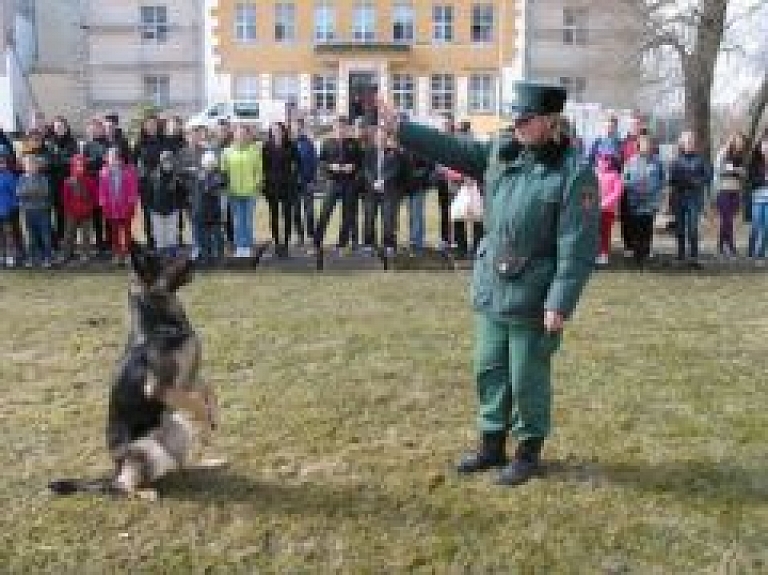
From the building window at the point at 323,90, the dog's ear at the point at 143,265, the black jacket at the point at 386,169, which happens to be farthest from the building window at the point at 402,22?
the dog's ear at the point at 143,265

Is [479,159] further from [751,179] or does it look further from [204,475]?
[751,179]

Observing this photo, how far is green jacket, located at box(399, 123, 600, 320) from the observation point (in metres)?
5.07

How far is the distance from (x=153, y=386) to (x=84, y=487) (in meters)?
0.73

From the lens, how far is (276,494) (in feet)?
17.8

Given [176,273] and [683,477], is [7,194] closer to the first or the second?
[176,273]

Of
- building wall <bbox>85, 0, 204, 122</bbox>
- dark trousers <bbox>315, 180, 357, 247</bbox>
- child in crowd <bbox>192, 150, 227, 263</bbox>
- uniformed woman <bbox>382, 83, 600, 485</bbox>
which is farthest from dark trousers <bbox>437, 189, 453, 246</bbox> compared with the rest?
building wall <bbox>85, 0, 204, 122</bbox>

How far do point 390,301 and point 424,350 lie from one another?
7.38 ft

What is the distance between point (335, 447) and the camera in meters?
6.12

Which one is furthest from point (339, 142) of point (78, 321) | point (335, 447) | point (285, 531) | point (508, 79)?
point (508, 79)

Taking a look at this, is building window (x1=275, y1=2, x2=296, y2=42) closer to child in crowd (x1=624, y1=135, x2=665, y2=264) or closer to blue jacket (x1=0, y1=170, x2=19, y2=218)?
child in crowd (x1=624, y1=135, x2=665, y2=264)

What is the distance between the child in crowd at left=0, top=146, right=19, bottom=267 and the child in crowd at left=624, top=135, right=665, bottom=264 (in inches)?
306

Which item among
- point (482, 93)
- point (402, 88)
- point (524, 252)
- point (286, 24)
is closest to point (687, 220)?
point (524, 252)

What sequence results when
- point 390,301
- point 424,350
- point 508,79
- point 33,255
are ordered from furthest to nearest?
point 508,79 → point 33,255 → point 390,301 → point 424,350

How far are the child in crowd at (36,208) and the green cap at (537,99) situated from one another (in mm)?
8941
